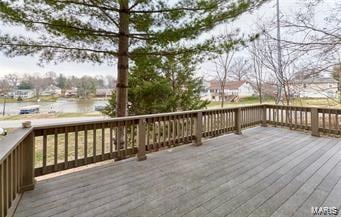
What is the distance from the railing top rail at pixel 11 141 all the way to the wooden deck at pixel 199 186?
73cm

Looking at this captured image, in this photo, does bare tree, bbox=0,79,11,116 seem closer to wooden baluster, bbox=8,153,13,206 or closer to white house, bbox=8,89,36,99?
white house, bbox=8,89,36,99

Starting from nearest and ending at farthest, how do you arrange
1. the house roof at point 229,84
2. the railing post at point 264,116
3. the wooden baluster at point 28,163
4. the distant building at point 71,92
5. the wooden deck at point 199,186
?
1. the wooden deck at point 199,186
2. the wooden baluster at point 28,163
3. the railing post at point 264,116
4. the distant building at point 71,92
5. the house roof at point 229,84

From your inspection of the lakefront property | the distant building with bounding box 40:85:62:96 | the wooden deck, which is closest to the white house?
→ the lakefront property

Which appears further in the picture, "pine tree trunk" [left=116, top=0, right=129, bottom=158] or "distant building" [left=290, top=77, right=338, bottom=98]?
"distant building" [left=290, top=77, right=338, bottom=98]

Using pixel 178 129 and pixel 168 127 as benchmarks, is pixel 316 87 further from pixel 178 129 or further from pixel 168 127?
pixel 168 127

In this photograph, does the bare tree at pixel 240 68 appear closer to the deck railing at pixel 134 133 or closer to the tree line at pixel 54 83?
the deck railing at pixel 134 133

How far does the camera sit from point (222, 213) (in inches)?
81.0

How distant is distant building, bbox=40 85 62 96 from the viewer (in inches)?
318

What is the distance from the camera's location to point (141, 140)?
3.80m

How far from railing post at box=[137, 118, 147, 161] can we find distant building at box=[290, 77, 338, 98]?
4.44 m

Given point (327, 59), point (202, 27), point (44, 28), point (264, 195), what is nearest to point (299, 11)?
point (327, 59)

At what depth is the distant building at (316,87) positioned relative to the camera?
568 centimetres

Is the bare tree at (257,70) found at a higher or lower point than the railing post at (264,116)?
higher

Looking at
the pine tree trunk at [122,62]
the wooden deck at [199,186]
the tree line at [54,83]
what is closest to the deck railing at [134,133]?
the wooden deck at [199,186]
